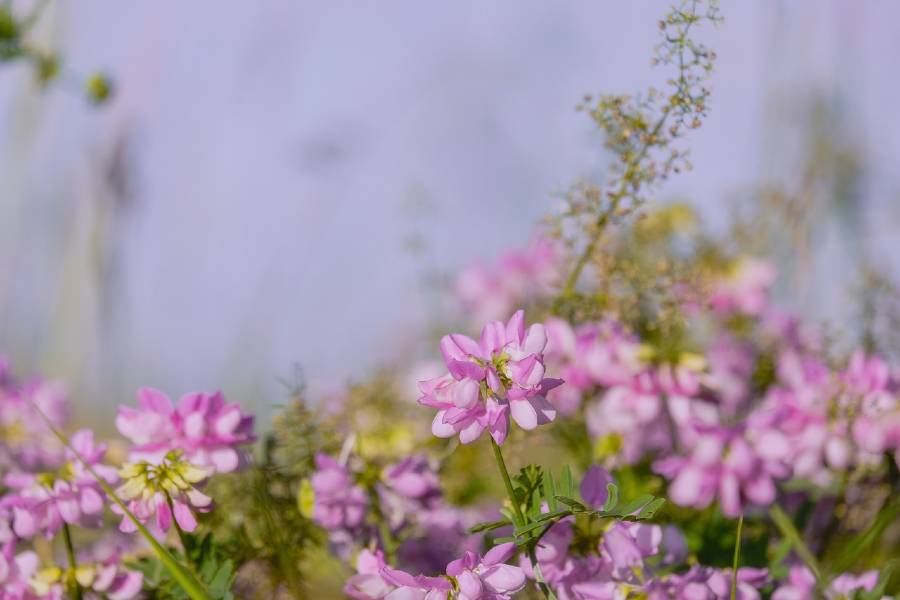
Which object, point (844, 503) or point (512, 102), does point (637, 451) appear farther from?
point (512, 102)

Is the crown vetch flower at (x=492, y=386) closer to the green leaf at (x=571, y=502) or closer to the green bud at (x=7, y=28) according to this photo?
the green leaf at (x=571, y=502)

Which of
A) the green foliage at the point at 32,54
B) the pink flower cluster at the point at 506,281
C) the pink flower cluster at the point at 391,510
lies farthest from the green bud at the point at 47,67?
the pink flower cluster at the point at 391,510

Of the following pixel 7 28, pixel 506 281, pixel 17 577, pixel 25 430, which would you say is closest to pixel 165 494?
pixel 17 577

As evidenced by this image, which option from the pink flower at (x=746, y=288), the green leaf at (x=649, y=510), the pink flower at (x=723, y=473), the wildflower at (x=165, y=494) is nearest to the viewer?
the green leaf at (x=649, y=510)

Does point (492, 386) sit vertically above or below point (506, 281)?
below

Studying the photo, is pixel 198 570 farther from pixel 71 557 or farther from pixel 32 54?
pixel 32 54

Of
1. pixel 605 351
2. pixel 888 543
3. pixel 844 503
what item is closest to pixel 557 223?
pixel 605 351
